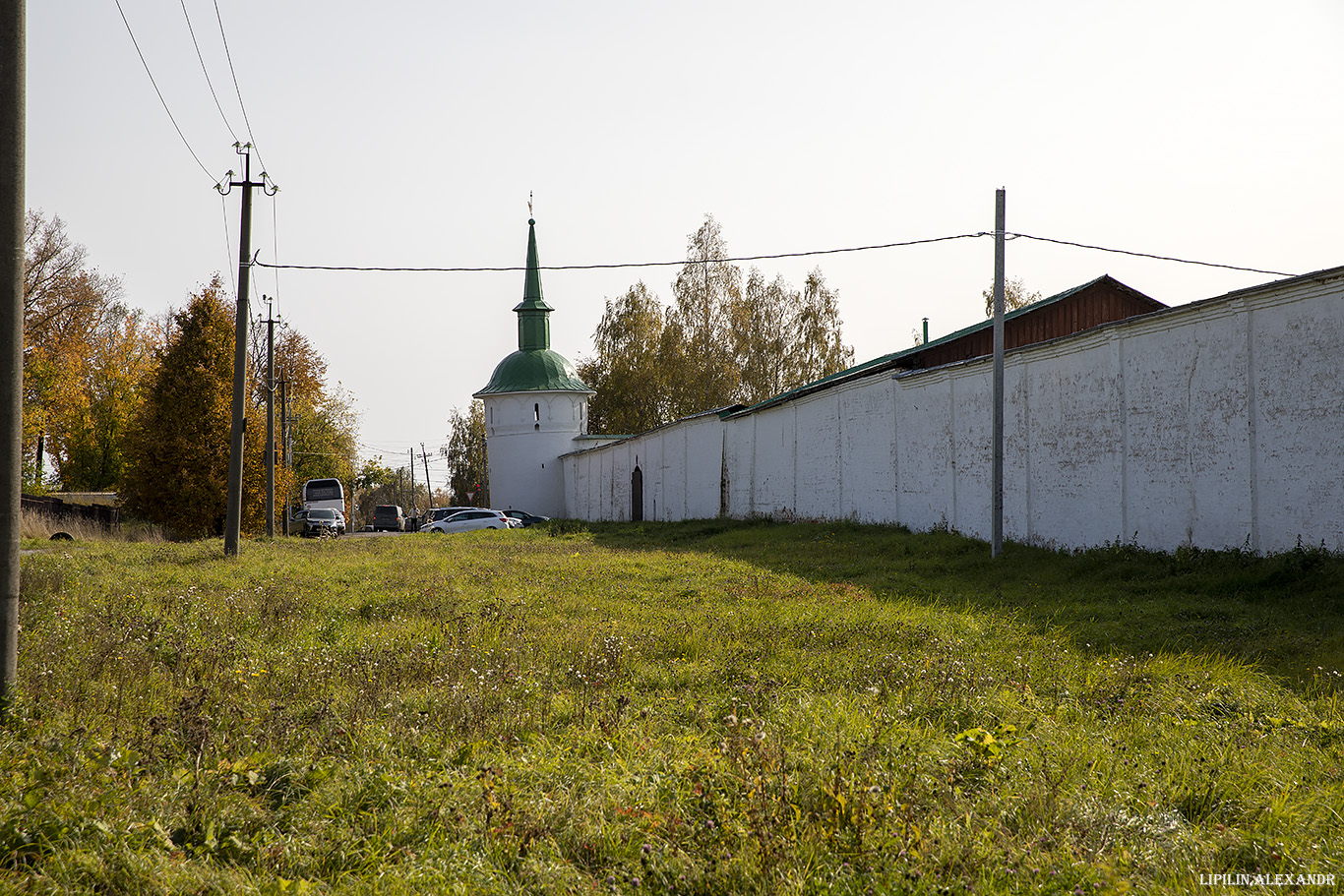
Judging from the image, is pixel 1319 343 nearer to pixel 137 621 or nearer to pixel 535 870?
pixel 535 870

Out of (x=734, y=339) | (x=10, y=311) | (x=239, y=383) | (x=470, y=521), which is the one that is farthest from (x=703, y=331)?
(x=10, y=311)

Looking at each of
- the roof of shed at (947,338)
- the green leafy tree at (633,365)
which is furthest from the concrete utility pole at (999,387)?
the green leafy tree at (633,365)

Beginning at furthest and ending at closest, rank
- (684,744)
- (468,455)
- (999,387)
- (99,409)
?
(468,455) → (99,409) → (999,387) → (684,744)

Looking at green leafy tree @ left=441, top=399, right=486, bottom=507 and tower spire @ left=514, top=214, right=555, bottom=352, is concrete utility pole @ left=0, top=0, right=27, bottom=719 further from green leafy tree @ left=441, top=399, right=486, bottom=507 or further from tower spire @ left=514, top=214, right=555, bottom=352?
green leafy tree @ left=441, top=399, right=486, bottom=507

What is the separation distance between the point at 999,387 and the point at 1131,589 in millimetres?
4031

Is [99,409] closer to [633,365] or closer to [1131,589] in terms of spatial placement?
[633,365]

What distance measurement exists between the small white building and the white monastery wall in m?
27.7

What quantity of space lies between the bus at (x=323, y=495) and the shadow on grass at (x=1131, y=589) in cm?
3197

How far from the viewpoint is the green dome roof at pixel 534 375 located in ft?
157

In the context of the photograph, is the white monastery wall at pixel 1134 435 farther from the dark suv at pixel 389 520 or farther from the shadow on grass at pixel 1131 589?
the dark suv at pixel 389 520

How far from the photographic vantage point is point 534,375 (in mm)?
48094

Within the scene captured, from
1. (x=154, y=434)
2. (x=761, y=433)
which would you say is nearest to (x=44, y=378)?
(x=154, y=434)

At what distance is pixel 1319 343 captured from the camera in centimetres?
990

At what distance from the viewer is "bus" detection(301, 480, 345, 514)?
43.4 metres
